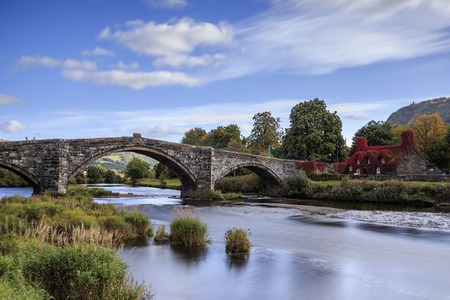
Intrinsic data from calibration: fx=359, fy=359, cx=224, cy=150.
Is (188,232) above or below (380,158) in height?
below

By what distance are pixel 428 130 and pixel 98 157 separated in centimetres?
6160

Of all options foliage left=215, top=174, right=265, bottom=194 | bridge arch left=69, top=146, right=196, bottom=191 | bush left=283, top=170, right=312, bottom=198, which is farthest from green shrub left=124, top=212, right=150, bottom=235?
foliage left=215, top=174, right=265, bottom=194

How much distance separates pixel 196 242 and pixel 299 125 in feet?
178

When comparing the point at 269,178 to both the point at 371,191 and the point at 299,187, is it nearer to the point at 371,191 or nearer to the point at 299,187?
the point at 299,187

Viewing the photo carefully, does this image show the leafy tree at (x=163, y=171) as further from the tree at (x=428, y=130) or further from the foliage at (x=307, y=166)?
the tree at (x=428, y=130)

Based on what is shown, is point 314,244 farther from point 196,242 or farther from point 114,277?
point 114,277

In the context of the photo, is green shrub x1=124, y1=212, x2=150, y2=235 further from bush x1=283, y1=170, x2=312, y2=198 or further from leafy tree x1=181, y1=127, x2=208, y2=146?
leafy tree x1=181, y1=127, x2=208, y2=146

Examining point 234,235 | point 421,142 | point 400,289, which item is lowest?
point 400,289

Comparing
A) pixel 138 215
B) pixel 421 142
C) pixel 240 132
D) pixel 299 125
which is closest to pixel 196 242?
pixel 138 215

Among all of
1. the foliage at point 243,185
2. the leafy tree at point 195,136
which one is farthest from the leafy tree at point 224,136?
the foliage at point 243,185

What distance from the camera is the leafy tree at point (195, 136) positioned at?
100m

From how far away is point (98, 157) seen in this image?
3152 cm

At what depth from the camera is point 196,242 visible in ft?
44.0

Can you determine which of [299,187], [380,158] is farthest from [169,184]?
[380,158]
